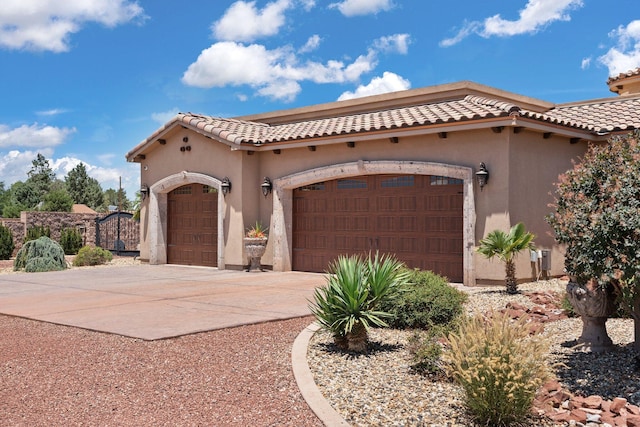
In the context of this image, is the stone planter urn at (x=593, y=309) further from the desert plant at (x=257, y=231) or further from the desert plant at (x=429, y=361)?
the desert plant at (x=257, y=231)

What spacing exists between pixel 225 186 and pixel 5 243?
13374 mm

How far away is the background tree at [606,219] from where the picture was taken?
531cm

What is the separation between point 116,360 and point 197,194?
13.1 meters

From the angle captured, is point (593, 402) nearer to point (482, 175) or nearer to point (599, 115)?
point (482, 175)

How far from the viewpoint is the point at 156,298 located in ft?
38.1

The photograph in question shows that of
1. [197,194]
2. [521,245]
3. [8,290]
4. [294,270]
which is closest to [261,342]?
[521,245]

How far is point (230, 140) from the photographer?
672 inches

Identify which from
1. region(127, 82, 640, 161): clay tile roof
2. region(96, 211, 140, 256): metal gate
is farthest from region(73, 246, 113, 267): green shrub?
region(96, 211, 140, 256): metal gate

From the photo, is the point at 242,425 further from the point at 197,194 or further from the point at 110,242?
the point at 110,242

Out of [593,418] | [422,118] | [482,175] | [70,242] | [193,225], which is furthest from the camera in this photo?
[70,242]

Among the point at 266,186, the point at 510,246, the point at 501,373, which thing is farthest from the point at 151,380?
the point at 266,186

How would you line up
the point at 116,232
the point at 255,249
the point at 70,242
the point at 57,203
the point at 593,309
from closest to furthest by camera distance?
the point at 593,309 → the point at 255,249 → the point at 70,242 → the point at 116,232 → the point at 57,203

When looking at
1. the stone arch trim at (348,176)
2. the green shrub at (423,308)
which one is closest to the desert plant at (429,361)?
the green shrub at (423,308)

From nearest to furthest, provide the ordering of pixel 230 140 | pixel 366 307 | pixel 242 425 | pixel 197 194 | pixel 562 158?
pixel 242 425
pixel 366 307
pixel 562 158
pixel 230 140
pixel 197 194
